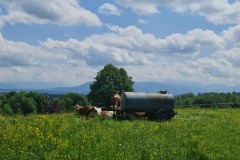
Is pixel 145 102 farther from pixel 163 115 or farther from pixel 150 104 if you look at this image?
pixel 163 115

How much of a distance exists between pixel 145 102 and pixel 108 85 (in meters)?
51.0

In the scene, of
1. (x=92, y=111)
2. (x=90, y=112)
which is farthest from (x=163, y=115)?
(x=90, y=112)

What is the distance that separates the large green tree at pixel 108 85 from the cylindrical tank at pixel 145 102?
47299mm

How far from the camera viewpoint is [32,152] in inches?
611

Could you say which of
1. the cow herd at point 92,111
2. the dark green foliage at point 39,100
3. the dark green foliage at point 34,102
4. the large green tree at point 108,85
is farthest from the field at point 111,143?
the dark green foliage at point 39,100

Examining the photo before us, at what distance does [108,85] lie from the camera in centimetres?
8250

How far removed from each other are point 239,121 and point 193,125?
16.6 feet

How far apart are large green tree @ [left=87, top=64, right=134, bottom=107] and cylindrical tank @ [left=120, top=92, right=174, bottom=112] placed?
47.3 m

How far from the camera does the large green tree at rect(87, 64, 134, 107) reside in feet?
268

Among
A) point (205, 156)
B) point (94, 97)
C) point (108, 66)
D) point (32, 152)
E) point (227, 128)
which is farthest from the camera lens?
point (108, 66)

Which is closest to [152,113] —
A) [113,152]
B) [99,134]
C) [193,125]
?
[193,125]

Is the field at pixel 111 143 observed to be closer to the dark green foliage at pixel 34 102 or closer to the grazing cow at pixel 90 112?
the grazing cow at pixel 90 112

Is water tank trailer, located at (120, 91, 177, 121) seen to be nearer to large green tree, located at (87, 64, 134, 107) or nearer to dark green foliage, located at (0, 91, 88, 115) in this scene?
large green tree, located at (87, 64, 134, 107)

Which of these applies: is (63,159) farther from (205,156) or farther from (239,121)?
(239,121)
